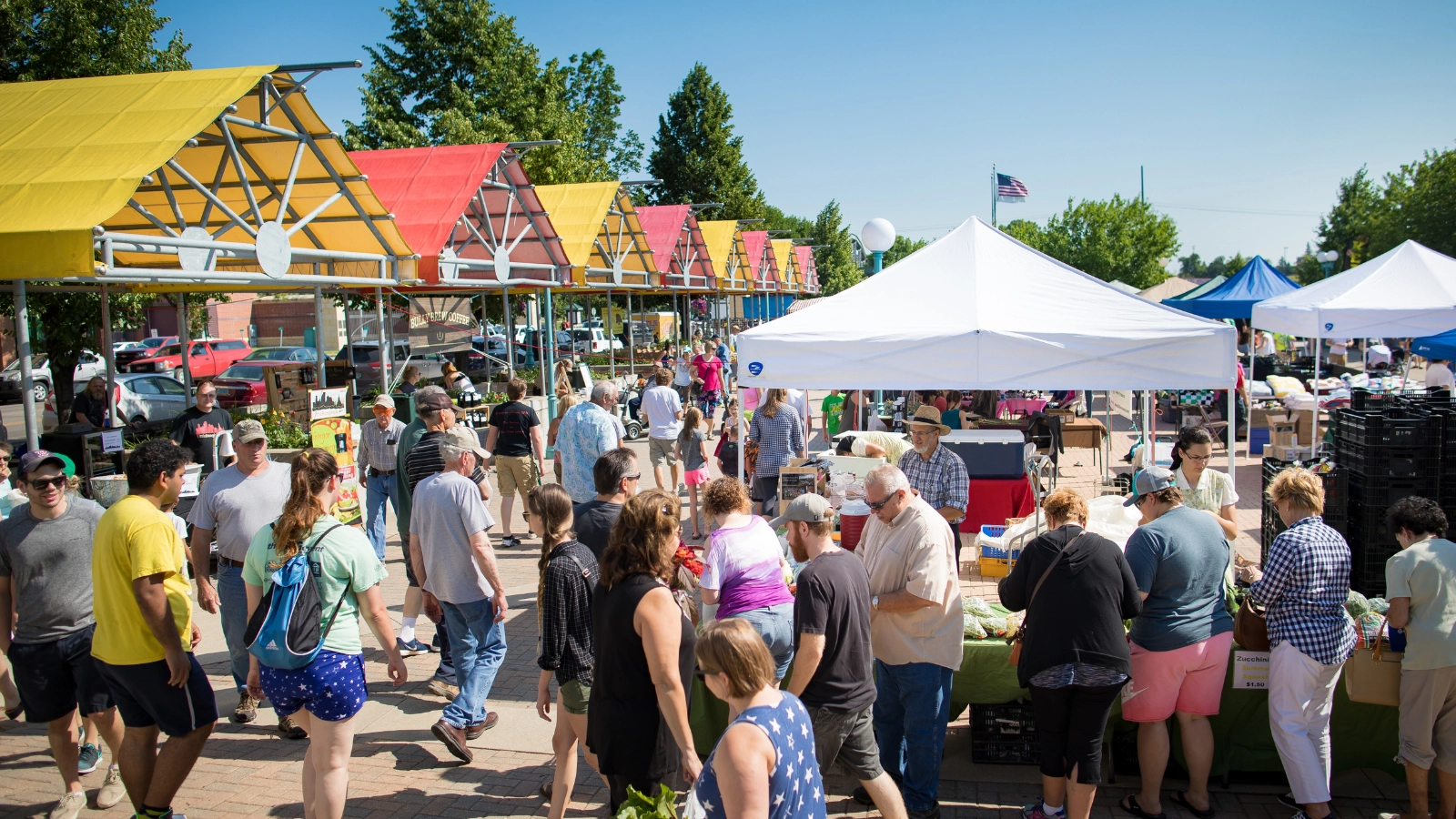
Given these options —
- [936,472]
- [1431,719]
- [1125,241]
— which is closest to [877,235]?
[936,472]

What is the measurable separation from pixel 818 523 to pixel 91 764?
424 centimetres

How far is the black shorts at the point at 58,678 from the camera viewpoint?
421 cm

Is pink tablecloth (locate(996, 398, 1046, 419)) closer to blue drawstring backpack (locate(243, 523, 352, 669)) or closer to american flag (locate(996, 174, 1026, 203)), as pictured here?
american flag (locate(996, 174, 1026, 203))

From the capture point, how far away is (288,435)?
10578 millimetres

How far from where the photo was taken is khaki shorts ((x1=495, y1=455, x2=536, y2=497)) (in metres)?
8.66

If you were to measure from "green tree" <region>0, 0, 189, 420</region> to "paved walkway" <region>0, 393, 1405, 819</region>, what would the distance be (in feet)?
41.1

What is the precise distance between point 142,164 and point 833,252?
67.7 m

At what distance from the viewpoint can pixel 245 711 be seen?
5.38 metres

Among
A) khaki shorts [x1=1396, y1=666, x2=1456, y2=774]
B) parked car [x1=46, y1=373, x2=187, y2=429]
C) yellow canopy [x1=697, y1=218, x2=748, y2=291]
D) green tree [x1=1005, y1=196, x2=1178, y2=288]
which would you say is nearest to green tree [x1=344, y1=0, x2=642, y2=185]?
yellow canopy [x1=697, y1=218, x2=748, y2=291]

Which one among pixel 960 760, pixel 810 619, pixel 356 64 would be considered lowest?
pixel 960 760

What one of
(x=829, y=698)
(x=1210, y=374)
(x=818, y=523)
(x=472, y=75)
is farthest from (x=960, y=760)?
(x=472, y=75)

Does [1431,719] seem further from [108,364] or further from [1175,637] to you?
[108,364]

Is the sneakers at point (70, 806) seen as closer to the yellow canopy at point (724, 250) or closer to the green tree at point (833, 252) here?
the yellow canopy at point (724, 250)

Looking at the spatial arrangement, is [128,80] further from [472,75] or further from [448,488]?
[472,75]
